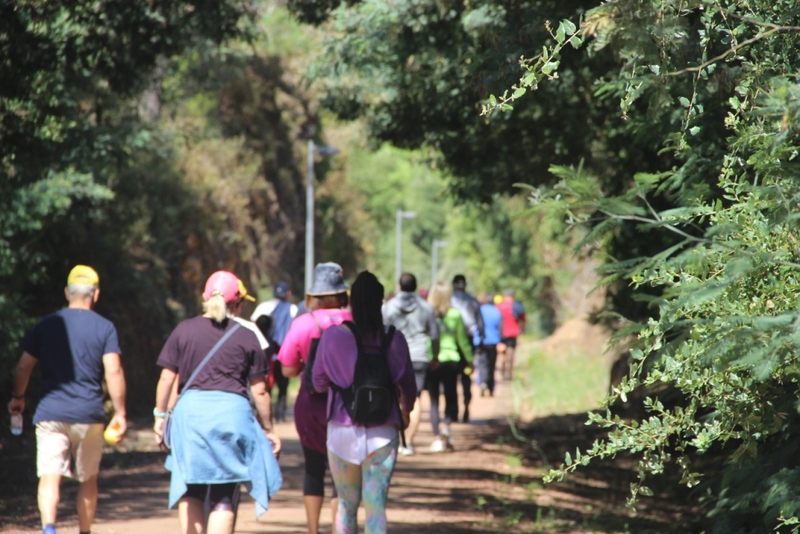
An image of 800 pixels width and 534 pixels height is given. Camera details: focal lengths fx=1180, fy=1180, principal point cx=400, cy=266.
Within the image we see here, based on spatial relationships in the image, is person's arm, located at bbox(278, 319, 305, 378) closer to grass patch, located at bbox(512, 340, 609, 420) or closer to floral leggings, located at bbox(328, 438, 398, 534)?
floral leggings, located at bbox(328, 438, 398, 534)

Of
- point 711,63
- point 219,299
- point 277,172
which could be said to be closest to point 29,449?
point 219,299

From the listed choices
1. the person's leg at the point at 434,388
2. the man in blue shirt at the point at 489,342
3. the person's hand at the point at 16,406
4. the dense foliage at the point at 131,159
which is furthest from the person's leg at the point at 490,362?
the person's hand at the point at 16,406

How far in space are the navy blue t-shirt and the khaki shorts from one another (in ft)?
0.19

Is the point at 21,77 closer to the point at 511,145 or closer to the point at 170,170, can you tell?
the point at 511,145

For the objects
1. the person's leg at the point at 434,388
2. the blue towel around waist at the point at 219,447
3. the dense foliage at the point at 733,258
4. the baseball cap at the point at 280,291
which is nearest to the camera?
the dense foliage at the point at 733,258

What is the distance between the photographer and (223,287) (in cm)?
693

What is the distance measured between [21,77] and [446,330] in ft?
21.5

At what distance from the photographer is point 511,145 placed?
13617mm

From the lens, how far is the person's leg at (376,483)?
6.50 metres

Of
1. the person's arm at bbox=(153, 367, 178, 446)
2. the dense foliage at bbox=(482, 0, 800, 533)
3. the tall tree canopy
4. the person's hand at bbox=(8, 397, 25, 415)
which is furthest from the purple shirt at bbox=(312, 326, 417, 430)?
the person's hand at bbox=(8, 397, 25, 415)

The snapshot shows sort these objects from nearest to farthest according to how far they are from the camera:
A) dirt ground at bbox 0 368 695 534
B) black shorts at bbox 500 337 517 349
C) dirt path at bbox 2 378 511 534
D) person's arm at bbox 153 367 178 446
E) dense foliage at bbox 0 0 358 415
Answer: person's arm at bbox 153 367 178 446 → dirt path at bbox 2 378 511 534 → dirt ground at bbox 0 368 695 534 → dense foliage at bbox 0 0 358 415 → black shorts at bbox 500 337 517 349

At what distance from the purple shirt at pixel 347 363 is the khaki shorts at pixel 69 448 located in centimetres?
176

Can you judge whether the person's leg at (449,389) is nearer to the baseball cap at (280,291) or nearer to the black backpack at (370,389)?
the baseball cap at (280,291)

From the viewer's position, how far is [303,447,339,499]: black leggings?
7.42 meters
